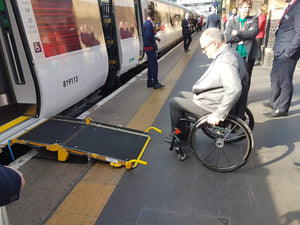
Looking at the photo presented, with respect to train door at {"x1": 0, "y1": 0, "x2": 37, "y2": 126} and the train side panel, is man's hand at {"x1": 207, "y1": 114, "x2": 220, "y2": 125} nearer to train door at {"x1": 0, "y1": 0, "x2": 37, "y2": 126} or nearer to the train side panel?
the train side panel

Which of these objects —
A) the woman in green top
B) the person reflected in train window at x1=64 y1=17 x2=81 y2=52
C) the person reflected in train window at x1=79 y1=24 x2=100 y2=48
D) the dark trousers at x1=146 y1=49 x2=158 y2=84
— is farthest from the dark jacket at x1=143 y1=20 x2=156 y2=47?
the woman in green top

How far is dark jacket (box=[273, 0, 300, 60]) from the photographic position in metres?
3.33

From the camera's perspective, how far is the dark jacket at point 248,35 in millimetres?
3787

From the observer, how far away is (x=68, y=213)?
2.16m

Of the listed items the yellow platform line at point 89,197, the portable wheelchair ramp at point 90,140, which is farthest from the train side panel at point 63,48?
the yellow platform line at point 89,197

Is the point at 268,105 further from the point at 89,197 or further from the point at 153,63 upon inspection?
the point at 89,197

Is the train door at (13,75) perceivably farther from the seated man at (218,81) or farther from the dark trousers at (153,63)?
the dark trousers at (153,63)

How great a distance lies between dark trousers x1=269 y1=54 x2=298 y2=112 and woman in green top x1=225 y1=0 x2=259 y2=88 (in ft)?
1.36

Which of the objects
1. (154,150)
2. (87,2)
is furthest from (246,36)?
(87,2)

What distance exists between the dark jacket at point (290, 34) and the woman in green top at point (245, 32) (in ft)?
1.17

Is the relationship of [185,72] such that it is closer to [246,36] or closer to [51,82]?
[246,36]

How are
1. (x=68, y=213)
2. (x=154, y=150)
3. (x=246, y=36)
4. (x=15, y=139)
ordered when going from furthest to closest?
(x=246, y=36)
(x=154, y=150)
(x=15, y=139)
(x=68, y=213)

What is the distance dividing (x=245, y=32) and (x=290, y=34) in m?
0.62

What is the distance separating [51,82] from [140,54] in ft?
15.6
